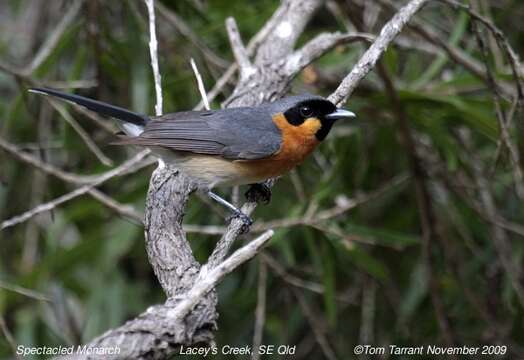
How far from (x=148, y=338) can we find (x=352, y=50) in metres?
3.53

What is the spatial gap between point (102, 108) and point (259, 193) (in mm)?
869

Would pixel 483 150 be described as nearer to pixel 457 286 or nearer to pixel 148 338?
pixel 457 286

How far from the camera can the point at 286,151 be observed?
3.83 m

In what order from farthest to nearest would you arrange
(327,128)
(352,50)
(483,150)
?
(483,150), (352,50), (327,128)

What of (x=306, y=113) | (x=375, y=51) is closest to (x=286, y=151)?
(x=306, y=113)

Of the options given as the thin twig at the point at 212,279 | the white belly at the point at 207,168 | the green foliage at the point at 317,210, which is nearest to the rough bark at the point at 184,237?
the thin twig at the point at 212,279

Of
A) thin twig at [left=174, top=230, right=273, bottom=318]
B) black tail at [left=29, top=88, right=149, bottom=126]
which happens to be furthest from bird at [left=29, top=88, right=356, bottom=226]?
thin twig at [left=174, top=230, right=273, bottom=318]

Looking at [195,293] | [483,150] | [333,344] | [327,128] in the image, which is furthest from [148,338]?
[483,150]

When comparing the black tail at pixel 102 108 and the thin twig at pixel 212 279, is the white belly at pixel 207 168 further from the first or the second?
the thin twig at pixel 212 279

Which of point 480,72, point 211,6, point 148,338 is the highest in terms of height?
point 211,6

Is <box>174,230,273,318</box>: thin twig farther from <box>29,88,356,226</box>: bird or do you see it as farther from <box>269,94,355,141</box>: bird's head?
<box>269,94,355,141</box>: bird's head

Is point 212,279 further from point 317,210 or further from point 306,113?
point 317,210

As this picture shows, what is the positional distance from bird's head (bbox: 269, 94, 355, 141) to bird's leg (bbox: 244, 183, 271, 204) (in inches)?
13.8

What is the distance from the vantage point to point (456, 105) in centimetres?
457
